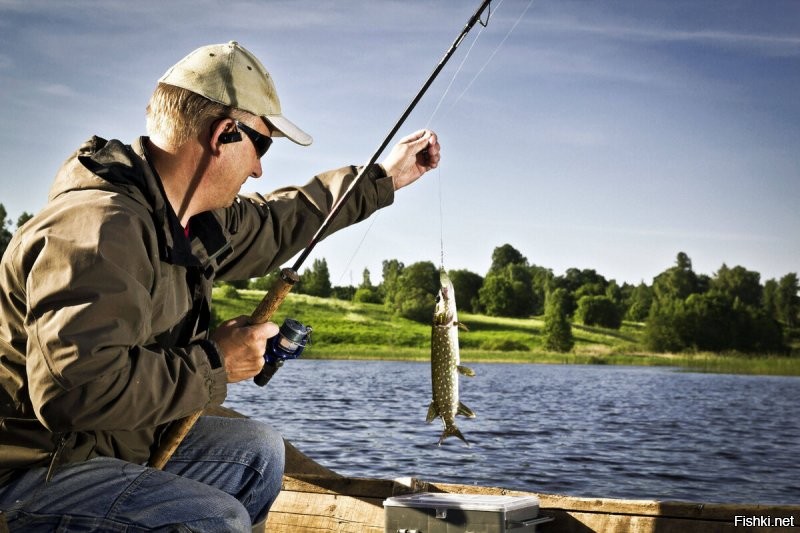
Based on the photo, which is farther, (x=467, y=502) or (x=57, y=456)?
(x=467, y=502)

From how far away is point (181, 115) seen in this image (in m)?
2.85

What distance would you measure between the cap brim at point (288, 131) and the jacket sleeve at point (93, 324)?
68cm

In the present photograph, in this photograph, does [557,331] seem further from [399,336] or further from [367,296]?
[367,296]

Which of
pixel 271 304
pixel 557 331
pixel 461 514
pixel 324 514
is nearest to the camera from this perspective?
pixel 271 304

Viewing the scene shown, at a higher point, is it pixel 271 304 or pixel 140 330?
pixel 271 304

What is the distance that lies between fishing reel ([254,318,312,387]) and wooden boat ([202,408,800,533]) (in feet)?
4.70

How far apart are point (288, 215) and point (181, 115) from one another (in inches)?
47.6

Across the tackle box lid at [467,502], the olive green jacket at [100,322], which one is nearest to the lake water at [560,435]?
the tackle box lid at [467,502]

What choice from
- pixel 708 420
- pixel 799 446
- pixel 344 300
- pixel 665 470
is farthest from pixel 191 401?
pixel 344 300

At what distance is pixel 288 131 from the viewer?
10.2 feet

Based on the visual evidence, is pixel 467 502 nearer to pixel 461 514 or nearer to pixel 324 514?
pixel 461 514

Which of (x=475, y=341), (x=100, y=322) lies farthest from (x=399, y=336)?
(x=100, y=322)

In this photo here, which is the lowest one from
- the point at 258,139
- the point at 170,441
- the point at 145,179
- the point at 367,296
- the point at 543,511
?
the point at 543,511

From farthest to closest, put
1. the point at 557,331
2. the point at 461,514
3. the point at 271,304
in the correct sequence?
the point at 557,331, the point at 461,514, the point at 271,304
